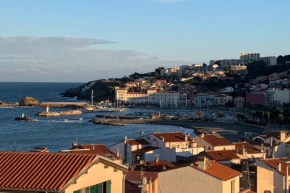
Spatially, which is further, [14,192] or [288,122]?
→ [288,122]

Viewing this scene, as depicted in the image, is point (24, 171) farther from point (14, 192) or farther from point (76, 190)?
point (76, 190)

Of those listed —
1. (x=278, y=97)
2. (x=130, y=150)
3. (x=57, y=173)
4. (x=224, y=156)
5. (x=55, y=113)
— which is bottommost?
(x=55, y=113)

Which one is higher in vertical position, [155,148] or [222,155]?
[222,155]

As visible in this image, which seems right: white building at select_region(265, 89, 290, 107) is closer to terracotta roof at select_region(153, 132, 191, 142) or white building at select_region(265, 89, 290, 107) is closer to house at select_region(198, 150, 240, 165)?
terracotta roof at select_region(153, 132, 191, 142)

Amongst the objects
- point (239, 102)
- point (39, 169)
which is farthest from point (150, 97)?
point (39, 169)

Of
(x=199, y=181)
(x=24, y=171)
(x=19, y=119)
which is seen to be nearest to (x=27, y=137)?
(x=19, y=119)

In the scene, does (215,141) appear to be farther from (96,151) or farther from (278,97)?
(278,97)

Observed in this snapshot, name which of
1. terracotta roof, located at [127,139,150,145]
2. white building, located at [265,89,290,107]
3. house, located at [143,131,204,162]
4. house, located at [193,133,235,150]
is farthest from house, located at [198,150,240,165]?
white building, located at [265,89,290,107]
